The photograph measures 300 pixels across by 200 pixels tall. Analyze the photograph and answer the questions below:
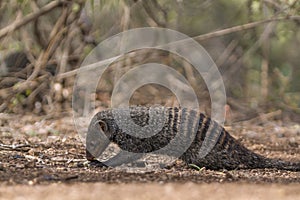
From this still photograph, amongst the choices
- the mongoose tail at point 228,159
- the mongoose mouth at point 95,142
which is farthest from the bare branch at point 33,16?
the mongoose tail at point 228,159

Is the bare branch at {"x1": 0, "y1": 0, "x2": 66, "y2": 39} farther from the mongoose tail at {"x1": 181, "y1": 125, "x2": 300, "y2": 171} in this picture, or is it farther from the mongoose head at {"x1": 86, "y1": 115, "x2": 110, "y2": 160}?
the mongoose tail at {"x1": 181, "y1": 125, "x2": 300, "y2": 171}

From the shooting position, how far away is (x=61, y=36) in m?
8.77

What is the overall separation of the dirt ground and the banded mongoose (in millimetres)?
128

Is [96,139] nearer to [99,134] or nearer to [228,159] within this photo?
[99,134]

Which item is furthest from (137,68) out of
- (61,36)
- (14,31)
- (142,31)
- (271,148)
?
(271,148)

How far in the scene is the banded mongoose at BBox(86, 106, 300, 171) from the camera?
5.22 m

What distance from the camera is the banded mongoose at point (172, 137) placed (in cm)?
522

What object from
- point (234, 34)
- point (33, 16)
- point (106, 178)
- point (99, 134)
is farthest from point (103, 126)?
point (234, 34)

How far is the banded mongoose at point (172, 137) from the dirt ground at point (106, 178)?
0.13 m

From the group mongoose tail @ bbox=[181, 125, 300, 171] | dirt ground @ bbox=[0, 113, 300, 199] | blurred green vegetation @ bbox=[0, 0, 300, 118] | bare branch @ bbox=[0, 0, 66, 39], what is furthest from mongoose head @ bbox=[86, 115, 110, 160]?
bare branch @ bbox=[0, 0, 66, 39]

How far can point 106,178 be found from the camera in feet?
14.3

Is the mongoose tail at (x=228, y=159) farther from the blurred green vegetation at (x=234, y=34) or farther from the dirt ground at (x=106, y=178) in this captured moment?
the blurred green vegetation at (x=234, y=34)

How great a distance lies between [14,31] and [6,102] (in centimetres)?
106

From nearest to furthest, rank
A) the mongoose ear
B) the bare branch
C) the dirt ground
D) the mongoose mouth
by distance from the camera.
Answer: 1. the dirt ground
2. the mongoose mouth
3. the mongoose ear
4. the bare branch
